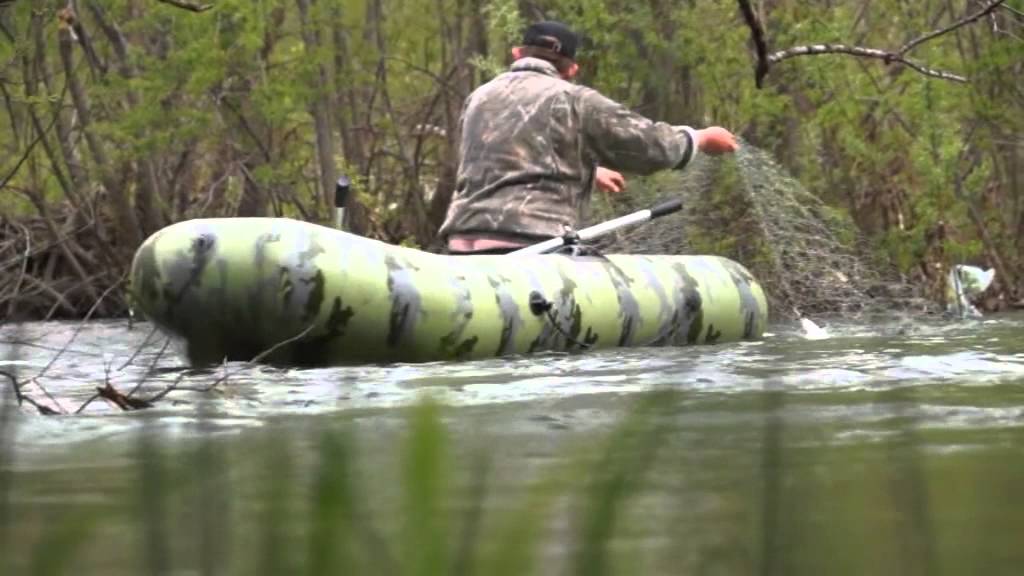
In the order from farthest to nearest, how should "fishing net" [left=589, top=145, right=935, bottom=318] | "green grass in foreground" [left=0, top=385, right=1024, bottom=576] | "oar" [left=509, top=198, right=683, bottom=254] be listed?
"fishing net" [left=589, top=145, right=935, bottom=318] → "oar" [left=509, top=198, right=683, bottom=254] → "green grass in foreground" [left=0, top=385, right=1024, bottom=576]

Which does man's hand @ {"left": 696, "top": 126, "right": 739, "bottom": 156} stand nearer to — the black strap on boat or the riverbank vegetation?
the riverbank vegetation

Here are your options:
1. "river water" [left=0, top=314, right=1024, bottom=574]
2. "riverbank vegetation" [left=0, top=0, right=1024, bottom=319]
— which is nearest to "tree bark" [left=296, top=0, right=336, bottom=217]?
"riverbank vegetation" [left=0, top=0, right=1024, bottom=319]

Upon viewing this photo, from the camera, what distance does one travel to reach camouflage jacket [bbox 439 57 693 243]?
9.12m

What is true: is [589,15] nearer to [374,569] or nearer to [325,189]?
[325,189]

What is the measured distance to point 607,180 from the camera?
972 cm

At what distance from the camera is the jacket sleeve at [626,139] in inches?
368

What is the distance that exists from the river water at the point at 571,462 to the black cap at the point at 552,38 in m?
2.86

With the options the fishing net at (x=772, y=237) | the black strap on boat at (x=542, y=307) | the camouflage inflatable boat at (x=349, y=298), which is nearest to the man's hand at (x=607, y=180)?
the fishing net at (x=772, y=237)

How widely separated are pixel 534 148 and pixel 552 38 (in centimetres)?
57

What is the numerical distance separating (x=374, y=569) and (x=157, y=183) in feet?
39.1

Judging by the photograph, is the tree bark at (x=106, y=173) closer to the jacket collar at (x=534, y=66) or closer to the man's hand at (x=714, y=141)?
the jacket collar at (x=534, y=66)

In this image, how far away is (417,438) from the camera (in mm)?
1240

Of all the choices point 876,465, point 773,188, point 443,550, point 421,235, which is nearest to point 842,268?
point 773,188

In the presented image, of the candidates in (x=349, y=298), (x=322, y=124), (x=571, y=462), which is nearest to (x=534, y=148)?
(x=349, y=298)
